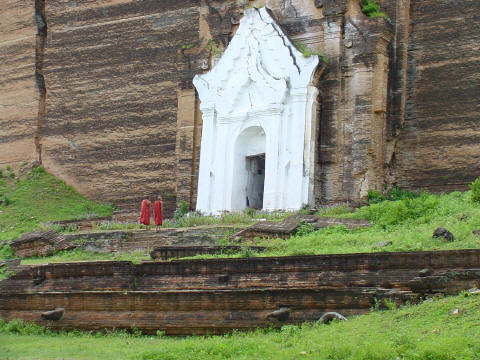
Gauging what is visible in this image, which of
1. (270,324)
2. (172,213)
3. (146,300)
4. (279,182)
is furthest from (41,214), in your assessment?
(270,324)

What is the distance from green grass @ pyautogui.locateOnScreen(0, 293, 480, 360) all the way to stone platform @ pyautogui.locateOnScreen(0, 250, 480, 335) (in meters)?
0.39

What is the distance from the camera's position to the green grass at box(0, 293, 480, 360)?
8.82m

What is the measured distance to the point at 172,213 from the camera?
2434 cm

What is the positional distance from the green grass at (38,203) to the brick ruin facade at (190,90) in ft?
1.35

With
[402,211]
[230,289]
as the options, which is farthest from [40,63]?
[230,289]

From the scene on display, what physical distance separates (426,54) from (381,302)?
11683 mm

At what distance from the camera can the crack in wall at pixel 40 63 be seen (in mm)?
27766

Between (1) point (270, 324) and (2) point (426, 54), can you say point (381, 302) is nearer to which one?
(1) point (270, 324)

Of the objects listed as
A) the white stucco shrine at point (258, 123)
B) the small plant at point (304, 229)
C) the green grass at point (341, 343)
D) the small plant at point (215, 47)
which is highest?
the small plant at point (215, 47)

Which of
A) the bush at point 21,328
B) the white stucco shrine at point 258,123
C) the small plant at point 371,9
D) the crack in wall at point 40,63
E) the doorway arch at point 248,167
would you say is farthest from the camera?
the crack in wall at point 40,63

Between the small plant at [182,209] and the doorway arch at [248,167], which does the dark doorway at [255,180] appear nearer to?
the doorway arch at [248,167]

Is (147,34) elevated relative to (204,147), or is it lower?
elevated

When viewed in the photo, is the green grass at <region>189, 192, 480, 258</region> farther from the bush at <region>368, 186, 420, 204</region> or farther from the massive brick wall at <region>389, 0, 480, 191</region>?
the massive brick wall at <region>389, 0, 480, 191</region>

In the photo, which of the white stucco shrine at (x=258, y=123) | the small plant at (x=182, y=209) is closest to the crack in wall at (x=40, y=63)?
the small plant at (x=182, y=209)
